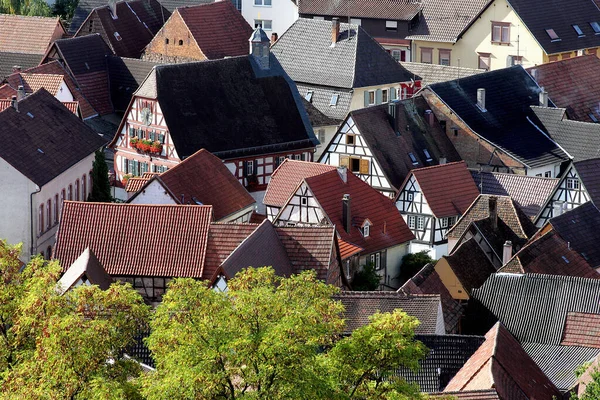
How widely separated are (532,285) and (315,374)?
85.5ft

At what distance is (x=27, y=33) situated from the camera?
4156 inches

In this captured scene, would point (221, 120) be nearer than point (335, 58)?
Yes

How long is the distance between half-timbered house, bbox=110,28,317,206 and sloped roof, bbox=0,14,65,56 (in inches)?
753

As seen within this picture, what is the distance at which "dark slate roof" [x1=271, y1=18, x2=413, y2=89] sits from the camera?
9719cm

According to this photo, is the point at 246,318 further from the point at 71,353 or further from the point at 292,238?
the point at 292,238

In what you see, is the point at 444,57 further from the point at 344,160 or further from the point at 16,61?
the point at 344,160

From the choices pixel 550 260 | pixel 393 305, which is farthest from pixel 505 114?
pixel 393 305

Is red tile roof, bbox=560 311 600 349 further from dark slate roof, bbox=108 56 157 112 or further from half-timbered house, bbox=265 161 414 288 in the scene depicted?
dark slate roof, bbox=108 56 157 112

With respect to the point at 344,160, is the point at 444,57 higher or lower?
lower

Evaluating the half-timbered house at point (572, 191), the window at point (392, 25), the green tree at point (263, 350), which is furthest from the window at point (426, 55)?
the green tree at point (263, 350)

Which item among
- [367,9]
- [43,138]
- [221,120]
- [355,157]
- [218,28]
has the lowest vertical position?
[367,9]

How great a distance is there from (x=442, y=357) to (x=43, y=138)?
897 inches

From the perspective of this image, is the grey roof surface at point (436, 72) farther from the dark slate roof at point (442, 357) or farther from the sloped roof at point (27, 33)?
the dark slate roof at point (442, 357)

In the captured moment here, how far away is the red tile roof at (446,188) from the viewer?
7819 cm
